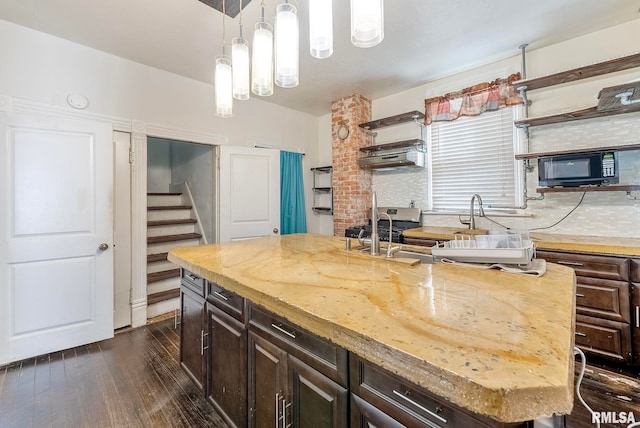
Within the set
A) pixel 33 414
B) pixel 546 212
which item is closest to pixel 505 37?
pixel 546 212

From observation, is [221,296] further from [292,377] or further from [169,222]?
[169,222]

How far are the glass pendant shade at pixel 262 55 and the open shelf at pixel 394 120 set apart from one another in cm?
258

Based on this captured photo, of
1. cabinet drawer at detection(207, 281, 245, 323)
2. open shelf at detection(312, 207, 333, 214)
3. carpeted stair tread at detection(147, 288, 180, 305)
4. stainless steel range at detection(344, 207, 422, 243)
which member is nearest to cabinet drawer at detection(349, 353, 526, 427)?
cabinet drawer at detection(207, 281, 245, 323)

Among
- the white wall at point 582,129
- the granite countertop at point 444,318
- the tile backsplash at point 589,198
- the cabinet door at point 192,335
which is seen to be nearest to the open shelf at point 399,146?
the white wall at point 582,129

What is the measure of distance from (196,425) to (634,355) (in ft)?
9.41

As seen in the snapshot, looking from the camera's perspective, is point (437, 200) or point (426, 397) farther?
point (437, 200)

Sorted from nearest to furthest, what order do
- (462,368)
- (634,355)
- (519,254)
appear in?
1. (462,368)
2. (519,254)
3. (634,355)

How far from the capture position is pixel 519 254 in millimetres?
1275

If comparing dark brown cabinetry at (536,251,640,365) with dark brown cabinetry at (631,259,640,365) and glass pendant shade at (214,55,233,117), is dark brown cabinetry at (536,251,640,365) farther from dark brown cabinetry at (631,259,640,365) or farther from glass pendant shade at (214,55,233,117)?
glass pendant shade at (214,55,233,117)

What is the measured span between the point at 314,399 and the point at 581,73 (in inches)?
129

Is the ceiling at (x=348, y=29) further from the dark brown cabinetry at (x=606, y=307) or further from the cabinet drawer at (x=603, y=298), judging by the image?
the cabinet drawer at (x=603, y=298)

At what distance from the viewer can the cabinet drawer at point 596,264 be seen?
6.40 feet

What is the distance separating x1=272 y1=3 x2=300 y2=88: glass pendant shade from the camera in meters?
1.23

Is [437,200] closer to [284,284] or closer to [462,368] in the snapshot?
[284,284]
